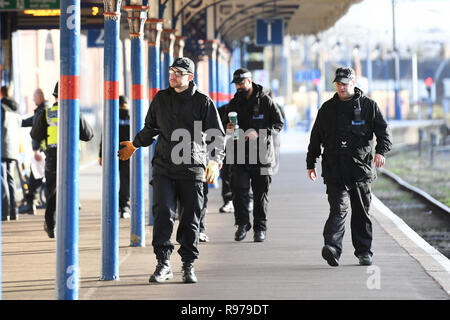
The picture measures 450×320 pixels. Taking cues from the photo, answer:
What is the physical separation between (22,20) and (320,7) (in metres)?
11.8

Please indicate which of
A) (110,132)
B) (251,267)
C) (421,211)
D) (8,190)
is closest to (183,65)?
(110,132)

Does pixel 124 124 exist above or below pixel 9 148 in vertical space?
above

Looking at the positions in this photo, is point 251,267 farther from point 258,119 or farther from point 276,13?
point 276,13

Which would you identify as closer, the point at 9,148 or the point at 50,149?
the point at 50,149

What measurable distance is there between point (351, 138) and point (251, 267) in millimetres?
1510

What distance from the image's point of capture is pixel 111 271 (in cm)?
966

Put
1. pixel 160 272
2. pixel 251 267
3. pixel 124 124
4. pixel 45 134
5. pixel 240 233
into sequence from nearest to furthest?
pixel 160 272 → pixel 251 267 → pixel 240 233 → pixel 45 134 → pixel 124 124

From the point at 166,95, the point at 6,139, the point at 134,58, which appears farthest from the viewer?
the point at 6,139

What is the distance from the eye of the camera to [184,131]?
369 inches

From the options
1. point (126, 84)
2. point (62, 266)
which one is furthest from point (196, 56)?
point (62, 266)

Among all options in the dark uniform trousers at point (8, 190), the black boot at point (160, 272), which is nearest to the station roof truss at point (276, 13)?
the dark uniform trousers at point (8, 190)

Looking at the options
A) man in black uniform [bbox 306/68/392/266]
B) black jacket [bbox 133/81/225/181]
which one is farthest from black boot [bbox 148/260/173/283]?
man in black uniform [bbox 306/68/392/266]

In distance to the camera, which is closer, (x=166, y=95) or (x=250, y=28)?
(x=166, y=95)

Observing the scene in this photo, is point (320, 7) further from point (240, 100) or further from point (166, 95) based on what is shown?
point (166, 95)
